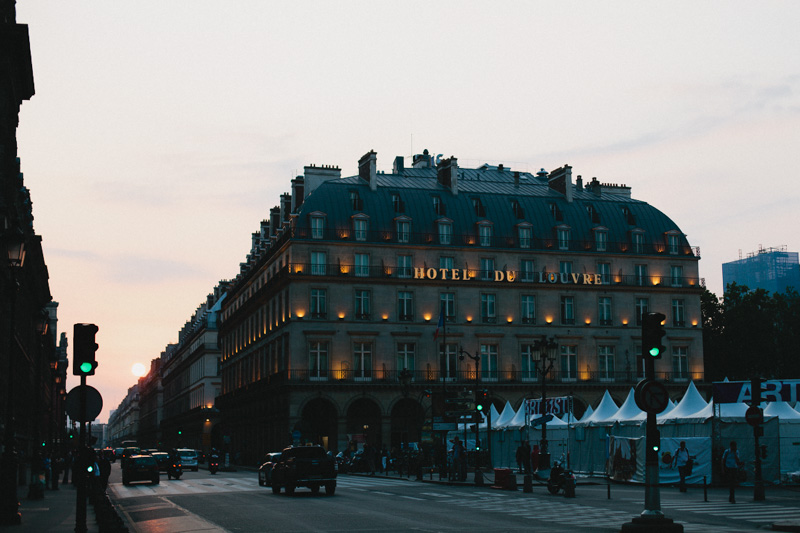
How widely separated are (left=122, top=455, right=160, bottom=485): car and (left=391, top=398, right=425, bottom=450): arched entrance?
98.0 ft

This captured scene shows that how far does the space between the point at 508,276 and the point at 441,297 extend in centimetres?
636

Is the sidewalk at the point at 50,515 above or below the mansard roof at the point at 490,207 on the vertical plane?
below

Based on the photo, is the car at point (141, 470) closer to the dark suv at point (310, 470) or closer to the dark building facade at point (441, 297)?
the dark suv at point (310, 470)

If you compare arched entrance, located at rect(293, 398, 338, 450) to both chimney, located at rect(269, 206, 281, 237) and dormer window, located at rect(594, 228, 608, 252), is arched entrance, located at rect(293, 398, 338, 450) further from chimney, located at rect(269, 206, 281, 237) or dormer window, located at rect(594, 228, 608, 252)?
dormer window, located at rect(594, 228, 608, 252)

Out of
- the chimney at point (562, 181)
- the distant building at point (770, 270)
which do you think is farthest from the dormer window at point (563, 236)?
the distant building at point (770, 270)

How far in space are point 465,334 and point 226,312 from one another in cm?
4177

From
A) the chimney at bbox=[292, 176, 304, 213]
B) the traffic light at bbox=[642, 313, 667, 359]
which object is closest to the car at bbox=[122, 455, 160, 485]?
the traffic light at bbox=[642, 313, 667, 359]

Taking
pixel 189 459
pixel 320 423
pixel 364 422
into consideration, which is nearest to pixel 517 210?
pixel 364 422

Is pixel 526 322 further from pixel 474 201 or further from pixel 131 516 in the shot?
pixel 131 516

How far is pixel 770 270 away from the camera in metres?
177

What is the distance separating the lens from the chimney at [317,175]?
86812 mm

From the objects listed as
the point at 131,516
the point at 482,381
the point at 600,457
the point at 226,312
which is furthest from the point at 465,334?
the point at 131,516

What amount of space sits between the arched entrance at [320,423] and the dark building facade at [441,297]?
0.16 metres

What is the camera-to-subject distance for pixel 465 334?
82.7m
